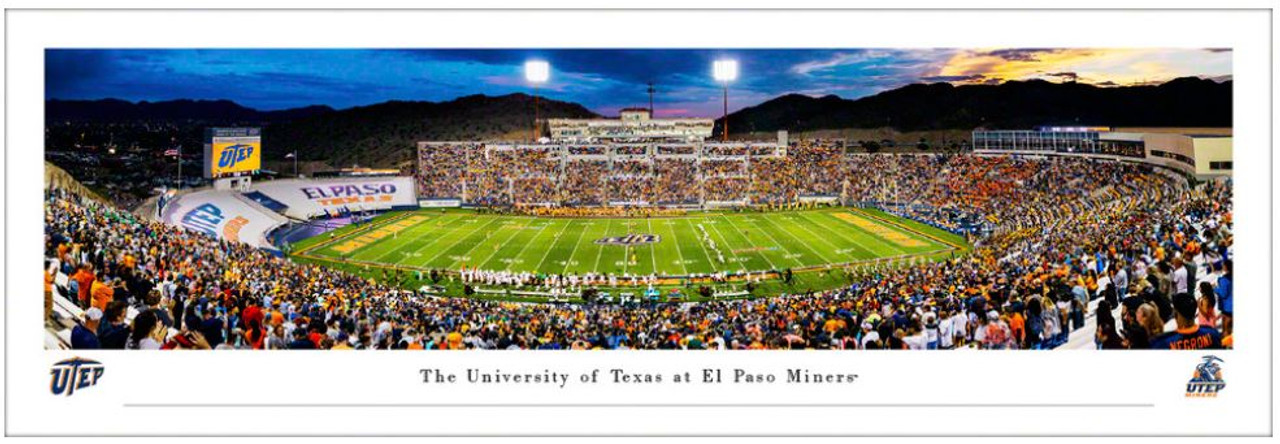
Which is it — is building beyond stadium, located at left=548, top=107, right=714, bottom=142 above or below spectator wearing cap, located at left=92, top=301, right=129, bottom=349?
above

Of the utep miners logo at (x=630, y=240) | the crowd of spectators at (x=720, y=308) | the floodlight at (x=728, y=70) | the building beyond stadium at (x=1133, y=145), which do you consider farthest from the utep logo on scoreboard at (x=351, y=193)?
the building beyond stadium at (x=1133, y=145)

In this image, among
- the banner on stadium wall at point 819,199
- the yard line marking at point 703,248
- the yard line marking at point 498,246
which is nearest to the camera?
the yard line marking at point 703,248

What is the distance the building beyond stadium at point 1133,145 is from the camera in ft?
46.5

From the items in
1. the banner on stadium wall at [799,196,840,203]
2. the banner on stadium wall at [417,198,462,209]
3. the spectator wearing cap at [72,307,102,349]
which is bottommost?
the spectator wearing cap at [72,307,102,349]

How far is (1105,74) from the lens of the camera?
14.4 metres

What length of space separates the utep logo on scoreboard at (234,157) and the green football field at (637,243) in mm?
3660

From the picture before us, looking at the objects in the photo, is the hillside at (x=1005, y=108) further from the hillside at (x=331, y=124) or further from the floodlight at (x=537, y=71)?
the hillside at (x=331, y=124)

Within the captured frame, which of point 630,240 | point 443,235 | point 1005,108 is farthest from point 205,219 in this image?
point 1005,108

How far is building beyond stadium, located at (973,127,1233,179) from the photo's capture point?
558 inches

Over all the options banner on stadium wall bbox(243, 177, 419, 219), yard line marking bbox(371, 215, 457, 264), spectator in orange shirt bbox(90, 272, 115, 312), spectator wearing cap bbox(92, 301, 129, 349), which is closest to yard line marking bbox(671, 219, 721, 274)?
yard line marking bbox(371, 215, 457, 264)

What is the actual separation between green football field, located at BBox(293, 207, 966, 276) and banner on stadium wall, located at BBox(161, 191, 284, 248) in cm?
196
